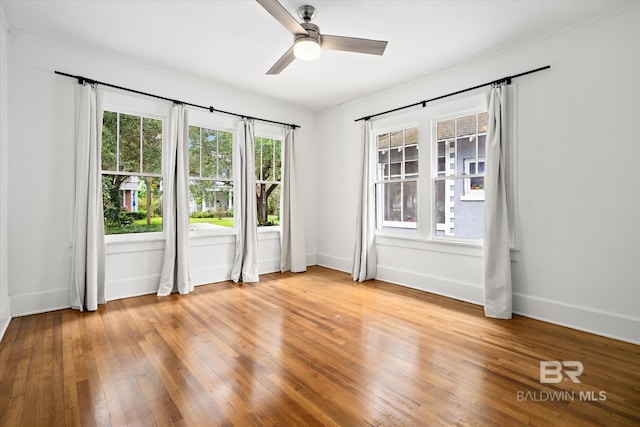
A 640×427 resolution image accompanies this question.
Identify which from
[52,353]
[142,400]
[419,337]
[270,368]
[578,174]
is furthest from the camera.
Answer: [578,174]

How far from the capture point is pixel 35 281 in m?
3.33

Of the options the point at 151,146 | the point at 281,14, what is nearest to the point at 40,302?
the point at 151,146

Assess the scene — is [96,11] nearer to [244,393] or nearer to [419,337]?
[244,393]

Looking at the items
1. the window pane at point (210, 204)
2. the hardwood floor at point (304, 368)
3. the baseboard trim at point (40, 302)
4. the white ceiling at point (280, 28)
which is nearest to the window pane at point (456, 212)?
the hardwood floor at point (304, 368)

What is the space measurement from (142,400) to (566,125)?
4320 mm

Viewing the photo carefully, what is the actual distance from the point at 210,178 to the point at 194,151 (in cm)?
46

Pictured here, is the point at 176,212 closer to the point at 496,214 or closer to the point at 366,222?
the point at 366,222

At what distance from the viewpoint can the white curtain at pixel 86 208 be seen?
3.44 m

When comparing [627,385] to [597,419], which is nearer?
[597,419]

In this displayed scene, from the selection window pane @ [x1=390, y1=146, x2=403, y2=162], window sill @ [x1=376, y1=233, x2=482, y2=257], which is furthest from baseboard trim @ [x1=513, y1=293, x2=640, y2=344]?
window pane @ [x1=390, y1=146, x2=403, y2=162]

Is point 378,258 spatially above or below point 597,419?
above

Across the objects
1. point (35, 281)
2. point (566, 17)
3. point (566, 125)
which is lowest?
point (35, 281)

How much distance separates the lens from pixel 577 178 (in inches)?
119

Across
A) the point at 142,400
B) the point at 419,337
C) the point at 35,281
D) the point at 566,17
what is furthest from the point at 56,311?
the point at 566,17
